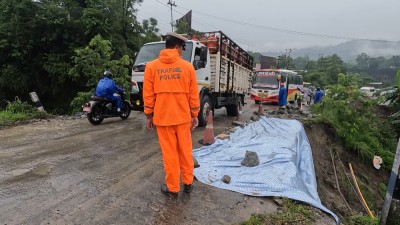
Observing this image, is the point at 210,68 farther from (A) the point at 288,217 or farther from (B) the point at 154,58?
(A) the point at 288,217

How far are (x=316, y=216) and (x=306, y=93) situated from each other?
27146 mm

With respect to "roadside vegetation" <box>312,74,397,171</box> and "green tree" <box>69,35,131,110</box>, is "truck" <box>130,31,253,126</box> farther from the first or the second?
"green tree" <box>69,35,131,110</box>

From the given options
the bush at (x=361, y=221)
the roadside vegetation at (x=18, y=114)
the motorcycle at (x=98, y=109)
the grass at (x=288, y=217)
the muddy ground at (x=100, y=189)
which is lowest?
the bush at (x=361, y=221)

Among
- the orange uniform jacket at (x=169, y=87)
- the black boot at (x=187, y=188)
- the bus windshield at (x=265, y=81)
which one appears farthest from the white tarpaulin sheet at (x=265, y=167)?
the bus windshield at (x=265, y=81)

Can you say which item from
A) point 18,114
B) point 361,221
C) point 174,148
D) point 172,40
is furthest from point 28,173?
point 18,114

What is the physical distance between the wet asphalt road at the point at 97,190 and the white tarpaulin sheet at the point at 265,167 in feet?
0.98

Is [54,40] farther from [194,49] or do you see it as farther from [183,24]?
[183,24]

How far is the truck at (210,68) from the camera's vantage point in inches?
315

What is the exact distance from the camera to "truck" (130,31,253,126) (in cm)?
801

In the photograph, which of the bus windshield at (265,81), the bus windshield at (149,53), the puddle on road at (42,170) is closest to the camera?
the puddle on road at (42,170)

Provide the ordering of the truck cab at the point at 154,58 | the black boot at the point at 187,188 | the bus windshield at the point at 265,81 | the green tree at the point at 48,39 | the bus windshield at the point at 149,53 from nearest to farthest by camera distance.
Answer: the black boot at the point at 187,188, the truck cab at the point at 154,58, the bus windshield at the point at 149,53, the green tree at the point at 48,39, the bus windshield at the point at 265,81

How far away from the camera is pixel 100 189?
151 inches

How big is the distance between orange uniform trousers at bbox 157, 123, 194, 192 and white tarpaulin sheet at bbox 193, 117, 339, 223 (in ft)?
2.47

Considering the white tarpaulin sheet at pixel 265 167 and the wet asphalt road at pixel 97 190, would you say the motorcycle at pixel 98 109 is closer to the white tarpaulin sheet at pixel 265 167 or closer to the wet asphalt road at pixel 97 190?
the wet asphalt road at pixel 97 190
